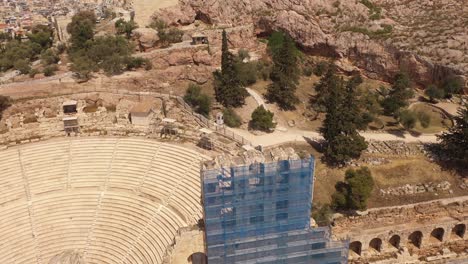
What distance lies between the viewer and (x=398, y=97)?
3922 cm

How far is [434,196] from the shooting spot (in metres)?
30.0

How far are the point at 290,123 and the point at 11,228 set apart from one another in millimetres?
24673

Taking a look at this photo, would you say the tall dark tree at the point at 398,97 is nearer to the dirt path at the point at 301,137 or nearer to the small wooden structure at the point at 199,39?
the dirt path at the point at 301,137

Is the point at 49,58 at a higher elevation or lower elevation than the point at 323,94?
higher

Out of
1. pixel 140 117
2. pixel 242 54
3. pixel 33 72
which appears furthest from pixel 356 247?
pixel 33 72

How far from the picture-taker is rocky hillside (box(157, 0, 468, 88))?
146ft

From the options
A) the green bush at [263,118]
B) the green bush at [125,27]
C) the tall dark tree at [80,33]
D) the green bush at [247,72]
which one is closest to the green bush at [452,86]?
the green bush at [263,118]

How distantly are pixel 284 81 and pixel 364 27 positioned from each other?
633 inches

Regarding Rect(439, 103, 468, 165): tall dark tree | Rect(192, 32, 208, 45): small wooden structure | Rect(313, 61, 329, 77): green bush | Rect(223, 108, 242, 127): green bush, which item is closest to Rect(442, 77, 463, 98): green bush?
Rect(439, 103, 468, 165): tall dark tree

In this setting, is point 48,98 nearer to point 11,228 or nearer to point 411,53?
point 11,228

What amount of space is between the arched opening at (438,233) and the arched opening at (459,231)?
112cm

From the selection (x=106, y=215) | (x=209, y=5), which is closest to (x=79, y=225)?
(x=106, y=215)

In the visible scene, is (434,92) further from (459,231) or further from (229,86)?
(229,86)

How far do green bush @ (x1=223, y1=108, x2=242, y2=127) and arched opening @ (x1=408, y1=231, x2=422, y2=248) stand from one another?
56.3 feet
